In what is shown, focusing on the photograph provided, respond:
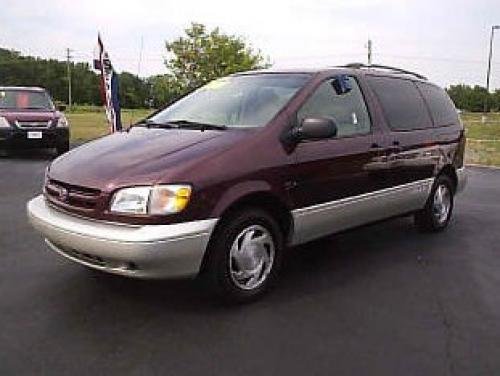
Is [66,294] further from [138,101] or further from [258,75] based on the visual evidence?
[138,101]

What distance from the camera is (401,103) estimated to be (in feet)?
19.9

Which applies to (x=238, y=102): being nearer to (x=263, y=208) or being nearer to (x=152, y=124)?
(x=152, y=124)

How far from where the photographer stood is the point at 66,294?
452 cm

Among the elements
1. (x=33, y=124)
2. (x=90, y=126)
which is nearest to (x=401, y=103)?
(x=33, y=124)

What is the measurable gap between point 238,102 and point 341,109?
2.75ft

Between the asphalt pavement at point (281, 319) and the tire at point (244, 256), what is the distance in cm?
12

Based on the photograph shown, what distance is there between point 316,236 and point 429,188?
74.9 inches

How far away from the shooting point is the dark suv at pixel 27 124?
529 inches

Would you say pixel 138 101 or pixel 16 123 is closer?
pixel 16 123

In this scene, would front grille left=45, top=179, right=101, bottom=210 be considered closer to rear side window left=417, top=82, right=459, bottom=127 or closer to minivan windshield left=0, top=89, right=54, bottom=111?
rear side window left=417, top=82, right=459, bottom=127

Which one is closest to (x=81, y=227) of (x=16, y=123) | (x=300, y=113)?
(x=300, y=113)

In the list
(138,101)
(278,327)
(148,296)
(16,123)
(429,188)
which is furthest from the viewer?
(138,101)

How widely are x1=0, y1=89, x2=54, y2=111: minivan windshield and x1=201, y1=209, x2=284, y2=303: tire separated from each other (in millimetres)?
11085

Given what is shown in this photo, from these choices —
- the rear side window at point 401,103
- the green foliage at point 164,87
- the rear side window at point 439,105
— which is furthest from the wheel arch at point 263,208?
the green foliage at point 164,87
